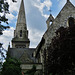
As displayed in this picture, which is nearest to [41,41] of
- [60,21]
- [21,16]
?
[60,21]

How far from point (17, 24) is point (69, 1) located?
30.4 m

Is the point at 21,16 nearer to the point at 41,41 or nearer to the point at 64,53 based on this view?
the point at 41,41

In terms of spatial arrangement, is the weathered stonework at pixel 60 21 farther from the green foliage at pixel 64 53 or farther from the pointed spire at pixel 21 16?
the pointed spire at pixel 21 16

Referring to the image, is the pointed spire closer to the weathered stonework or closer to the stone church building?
the stone church building

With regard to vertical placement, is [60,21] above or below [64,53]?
above

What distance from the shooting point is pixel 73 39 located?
1169 cm

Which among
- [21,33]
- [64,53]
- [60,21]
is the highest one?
[21,33]

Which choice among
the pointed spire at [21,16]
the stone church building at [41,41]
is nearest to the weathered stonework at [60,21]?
the stone church building at [41,41]

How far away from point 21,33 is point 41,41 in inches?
1046

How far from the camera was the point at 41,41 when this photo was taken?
20.6 m

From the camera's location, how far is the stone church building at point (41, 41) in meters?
19.1

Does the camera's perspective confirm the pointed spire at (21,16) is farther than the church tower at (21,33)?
Yes

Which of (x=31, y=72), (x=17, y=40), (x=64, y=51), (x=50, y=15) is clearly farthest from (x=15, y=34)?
(x=64, y=51)

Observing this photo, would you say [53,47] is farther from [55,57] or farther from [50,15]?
[50,15]
